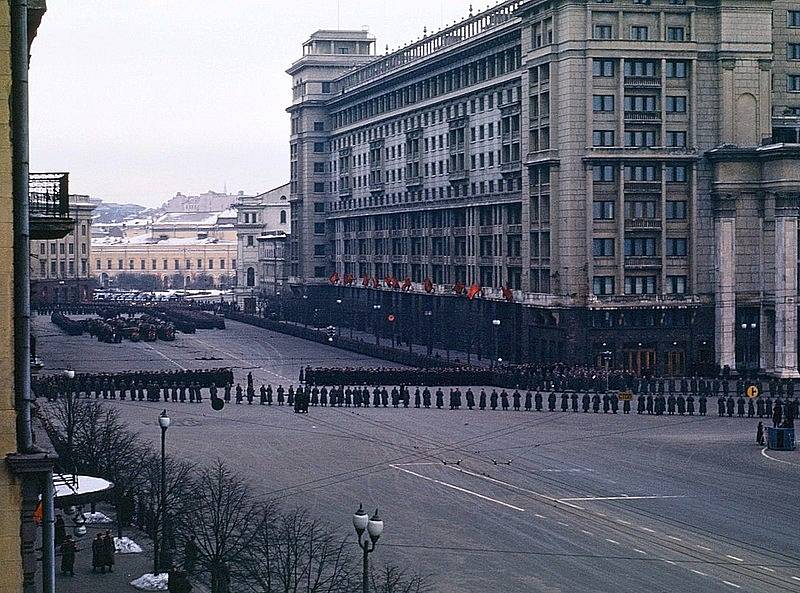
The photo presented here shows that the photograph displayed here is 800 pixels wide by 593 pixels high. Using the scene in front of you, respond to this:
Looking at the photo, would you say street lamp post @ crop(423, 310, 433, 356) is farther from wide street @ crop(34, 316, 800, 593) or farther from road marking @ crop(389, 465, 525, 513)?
road marking @ crop(389, 465, 525, 513)

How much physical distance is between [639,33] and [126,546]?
184 ft

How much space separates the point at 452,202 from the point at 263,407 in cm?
4217

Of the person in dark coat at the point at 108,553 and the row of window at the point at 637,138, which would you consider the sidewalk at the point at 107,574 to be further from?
the row of window at the point at 637,138

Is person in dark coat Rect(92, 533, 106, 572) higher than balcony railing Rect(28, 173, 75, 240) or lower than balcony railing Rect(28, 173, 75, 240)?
lower

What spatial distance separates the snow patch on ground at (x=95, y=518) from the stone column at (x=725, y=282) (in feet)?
172

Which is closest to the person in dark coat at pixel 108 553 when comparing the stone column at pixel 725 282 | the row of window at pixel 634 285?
the row of window at pixel 634 285

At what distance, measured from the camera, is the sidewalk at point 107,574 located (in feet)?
109

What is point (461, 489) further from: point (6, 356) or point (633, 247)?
point (633, 247)

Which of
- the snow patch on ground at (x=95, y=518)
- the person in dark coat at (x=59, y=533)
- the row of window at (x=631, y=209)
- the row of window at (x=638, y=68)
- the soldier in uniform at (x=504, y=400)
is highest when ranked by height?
the row of window at (x=638, y=68)

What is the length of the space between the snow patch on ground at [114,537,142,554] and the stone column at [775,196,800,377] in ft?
182

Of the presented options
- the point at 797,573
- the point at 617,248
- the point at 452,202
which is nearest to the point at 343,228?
the point at 452,202

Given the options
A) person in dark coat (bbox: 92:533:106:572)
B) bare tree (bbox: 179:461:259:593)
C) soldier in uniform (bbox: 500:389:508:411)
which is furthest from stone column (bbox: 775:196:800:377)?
person in dark coat (bbox: 92:533:106:572)

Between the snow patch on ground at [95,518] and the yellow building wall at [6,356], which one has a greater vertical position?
the yellow building wall at [6,356]

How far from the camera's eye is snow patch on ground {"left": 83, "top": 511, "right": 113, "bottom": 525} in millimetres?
41125
